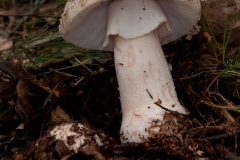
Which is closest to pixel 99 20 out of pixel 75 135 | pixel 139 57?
pixel 139 57

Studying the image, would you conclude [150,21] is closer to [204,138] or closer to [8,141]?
[204,138]

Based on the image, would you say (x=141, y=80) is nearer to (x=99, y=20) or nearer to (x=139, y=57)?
(x=139, y=57)

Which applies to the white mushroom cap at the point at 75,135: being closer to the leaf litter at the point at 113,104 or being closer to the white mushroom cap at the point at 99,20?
the leaf litter at the point at 113,104

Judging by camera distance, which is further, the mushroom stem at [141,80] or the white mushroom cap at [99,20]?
the mushroom stem at [141,80]

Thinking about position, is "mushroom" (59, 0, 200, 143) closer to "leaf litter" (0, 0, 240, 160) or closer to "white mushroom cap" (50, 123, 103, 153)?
"leaf litter" (0, 0, 240, 160)

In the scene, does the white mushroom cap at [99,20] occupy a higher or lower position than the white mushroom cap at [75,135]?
higher

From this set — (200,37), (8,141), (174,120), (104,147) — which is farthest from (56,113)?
(200,37)

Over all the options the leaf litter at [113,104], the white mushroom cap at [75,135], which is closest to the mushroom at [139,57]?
the leaf litter at [113,104]
